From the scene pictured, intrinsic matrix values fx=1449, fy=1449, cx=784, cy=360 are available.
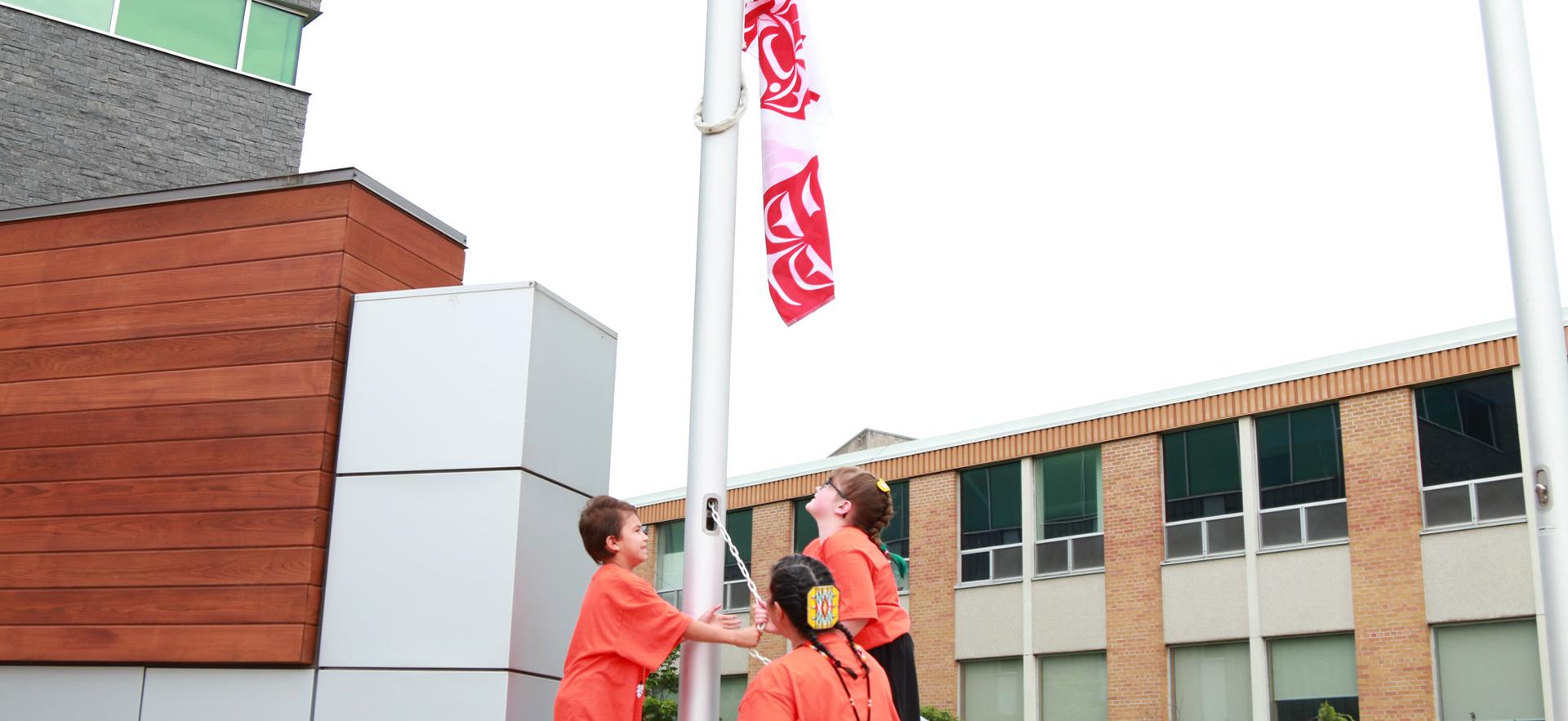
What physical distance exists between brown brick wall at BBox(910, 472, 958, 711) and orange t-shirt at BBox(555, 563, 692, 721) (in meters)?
25.4

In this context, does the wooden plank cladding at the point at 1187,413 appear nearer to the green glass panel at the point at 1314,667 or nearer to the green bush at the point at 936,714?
the green glass panel at the point at 1314,667

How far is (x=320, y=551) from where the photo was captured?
6723 mm

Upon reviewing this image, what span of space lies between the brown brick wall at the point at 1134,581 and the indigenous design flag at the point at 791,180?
870 inches

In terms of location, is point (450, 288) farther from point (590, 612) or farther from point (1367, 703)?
point (1367, 703)

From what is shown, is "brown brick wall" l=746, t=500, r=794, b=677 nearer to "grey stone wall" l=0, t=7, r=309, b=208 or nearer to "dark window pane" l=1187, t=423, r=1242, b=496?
"dark window pane" l=1187, t=423, r=1242, b=496

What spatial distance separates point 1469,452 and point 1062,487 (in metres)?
8.16

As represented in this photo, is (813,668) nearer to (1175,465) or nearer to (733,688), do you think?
(1175,465)

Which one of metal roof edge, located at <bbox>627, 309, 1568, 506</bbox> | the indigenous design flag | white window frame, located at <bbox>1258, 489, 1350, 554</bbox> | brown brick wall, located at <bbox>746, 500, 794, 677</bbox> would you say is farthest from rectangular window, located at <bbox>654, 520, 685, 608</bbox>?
the indigenous design flag

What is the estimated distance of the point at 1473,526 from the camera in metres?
22.6

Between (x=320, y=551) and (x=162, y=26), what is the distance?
1106 centimetres

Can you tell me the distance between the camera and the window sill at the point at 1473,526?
22.1 meters

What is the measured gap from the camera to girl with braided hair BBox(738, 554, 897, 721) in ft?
14.2

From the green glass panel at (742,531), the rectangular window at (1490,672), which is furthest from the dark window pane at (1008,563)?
the rectangular window at (1490,672)

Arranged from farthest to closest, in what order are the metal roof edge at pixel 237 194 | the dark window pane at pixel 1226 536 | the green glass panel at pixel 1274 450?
the dark window pane at pixel 1226 536 → the green glass panel at pixel 1274 450 → the metal roof edge at pixel 237 194
